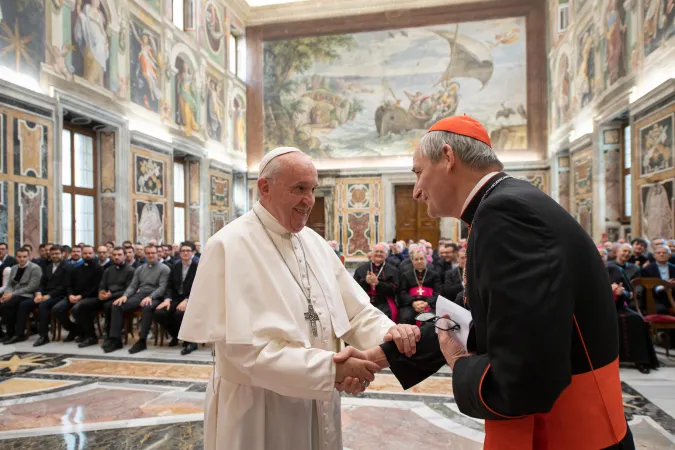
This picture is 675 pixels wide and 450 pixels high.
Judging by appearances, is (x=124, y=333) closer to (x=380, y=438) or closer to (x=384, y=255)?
(x=384, y=255)

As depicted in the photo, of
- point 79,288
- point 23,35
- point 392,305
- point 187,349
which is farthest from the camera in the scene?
point 23,35

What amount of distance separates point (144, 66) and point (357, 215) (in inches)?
364

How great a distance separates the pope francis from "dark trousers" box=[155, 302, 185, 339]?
5.57 m

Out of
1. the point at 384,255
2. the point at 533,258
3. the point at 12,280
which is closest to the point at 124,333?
the point at 12,280

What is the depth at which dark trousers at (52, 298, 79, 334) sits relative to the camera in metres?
7.45

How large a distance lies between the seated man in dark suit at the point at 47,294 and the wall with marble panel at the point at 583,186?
1228 cm

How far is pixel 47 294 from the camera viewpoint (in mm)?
7809

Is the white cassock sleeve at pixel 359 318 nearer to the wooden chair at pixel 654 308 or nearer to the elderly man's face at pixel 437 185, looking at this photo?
the elderly man's face at pixel 437 185

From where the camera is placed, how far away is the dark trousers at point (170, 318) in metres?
7.16

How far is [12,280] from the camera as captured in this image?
7.80 m

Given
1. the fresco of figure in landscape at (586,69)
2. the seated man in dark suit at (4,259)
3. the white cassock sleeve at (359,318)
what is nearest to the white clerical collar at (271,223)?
the white cassock sleeve at (359,318)

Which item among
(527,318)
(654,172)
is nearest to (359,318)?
(527,318)

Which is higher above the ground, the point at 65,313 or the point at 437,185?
the point at 437,185

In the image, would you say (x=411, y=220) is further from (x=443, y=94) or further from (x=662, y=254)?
(x=662, y=254)
